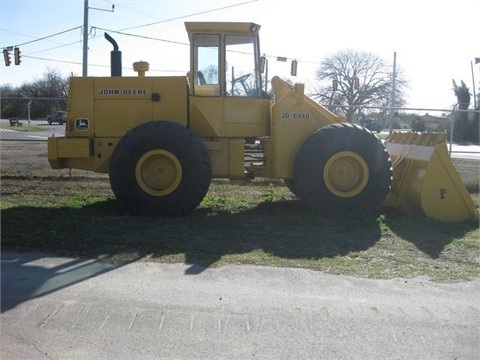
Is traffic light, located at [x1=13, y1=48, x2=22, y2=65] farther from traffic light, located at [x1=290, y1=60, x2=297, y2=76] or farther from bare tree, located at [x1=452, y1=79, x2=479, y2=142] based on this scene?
bare tree, located at [x1=452, y1=79, x2=479, y2=142]

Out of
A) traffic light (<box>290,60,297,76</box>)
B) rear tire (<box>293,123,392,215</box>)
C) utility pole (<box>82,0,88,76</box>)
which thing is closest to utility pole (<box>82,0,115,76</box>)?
utility pole (<box>82,0,88,76</box>)

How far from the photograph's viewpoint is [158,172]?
8.01 metres

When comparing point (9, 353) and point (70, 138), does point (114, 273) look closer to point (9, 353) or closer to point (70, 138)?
point (9, 353)

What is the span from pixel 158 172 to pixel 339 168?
2.75 m

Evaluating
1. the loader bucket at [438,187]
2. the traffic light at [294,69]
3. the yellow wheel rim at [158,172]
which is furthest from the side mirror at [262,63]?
the traffic light at [294,69]

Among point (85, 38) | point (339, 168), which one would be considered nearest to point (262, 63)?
point (339, 168)

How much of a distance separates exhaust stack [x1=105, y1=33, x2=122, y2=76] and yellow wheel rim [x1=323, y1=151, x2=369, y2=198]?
3.75 metres

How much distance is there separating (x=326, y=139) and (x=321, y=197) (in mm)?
876

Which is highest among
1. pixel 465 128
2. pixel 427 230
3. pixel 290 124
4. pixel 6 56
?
pixel 6 56

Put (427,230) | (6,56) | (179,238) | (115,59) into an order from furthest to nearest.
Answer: (6,56) < (115,59) < (427,230) < (179,238)

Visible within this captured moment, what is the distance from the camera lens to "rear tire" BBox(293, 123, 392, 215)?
315 inches

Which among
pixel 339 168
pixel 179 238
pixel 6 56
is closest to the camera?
pixel 179 238

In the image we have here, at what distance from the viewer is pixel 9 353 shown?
373 centimetres

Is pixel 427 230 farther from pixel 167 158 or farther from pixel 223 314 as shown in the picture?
pixel 223 314
